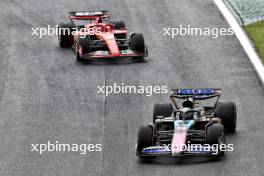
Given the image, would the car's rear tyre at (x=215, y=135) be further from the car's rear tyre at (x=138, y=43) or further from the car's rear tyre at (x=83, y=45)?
the car's rear tyre at (x=83, y=45)

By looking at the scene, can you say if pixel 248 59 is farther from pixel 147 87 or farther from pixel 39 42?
pixel 39 42

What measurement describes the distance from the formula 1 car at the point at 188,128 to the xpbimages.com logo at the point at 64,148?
134 cm

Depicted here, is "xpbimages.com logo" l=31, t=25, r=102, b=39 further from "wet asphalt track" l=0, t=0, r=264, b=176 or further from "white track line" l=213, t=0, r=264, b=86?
"white track line" l=213, t=0, r=264, b=86

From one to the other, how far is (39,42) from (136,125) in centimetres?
913

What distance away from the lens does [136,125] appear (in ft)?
82.8

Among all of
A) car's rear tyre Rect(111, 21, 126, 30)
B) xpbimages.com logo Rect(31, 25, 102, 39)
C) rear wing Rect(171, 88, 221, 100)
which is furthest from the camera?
car's rear tyre Rect(111, 21, 126, 30)

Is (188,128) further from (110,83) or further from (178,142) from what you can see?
(110,83)

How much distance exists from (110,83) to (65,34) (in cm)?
435

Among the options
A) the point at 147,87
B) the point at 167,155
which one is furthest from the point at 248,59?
the point at 167,155

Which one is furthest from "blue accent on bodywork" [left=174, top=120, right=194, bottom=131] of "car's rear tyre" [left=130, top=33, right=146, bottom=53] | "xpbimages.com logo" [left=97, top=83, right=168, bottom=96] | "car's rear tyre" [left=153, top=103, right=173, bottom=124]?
"car's rear tyre" [left=130, top=33, right=146, bottom=53]

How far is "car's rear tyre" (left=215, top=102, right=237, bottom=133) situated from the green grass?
608 cm

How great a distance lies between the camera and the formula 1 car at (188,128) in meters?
22.5

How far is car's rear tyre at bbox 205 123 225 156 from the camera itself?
22500 millimetres

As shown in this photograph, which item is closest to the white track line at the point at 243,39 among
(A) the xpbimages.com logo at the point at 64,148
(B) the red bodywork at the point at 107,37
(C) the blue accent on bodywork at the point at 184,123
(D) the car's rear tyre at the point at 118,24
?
(B) the red bodywork at the point at 107,37
